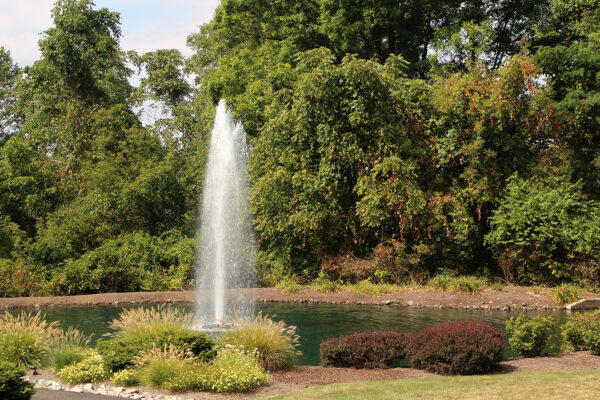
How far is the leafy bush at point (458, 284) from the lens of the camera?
1920cm

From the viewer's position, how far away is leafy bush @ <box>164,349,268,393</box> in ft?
24.8

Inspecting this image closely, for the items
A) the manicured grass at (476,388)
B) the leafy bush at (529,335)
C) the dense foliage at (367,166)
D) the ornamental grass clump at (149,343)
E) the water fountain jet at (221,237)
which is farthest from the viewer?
the dense foliage at (367,166)

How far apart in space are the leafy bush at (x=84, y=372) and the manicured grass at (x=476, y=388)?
2999mm

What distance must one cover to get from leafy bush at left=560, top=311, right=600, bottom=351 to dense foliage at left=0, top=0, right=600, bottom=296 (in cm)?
995

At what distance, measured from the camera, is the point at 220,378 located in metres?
7.62

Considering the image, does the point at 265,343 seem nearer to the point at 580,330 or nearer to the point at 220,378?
the point at 220,378

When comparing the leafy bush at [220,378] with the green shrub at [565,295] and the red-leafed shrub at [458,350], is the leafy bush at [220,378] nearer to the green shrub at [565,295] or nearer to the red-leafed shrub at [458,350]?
the red-leafed shrub at [458,350]

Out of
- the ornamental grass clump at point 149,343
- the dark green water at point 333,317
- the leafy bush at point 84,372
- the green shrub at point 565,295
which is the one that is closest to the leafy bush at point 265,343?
the ornamental grass clump at point 149,343

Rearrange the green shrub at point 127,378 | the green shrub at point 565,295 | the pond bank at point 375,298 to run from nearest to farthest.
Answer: the green shrub at point 127,378 < the green shrub at point 565,295 < the pond bank at point 375,298

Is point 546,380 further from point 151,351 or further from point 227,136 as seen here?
point 227,136

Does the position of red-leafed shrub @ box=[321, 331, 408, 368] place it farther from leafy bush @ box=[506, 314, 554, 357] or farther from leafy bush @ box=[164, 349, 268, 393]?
leafy bush @ box=[506, 314, 554, 357]

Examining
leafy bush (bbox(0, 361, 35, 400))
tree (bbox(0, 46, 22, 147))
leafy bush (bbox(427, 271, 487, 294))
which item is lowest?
leafy bush (bbox(0, 361, 35, 400))

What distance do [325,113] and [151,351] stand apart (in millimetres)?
15904

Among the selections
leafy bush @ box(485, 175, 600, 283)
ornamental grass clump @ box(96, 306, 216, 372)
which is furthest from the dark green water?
leafy bush @ box(485, 175, 600, 283)
